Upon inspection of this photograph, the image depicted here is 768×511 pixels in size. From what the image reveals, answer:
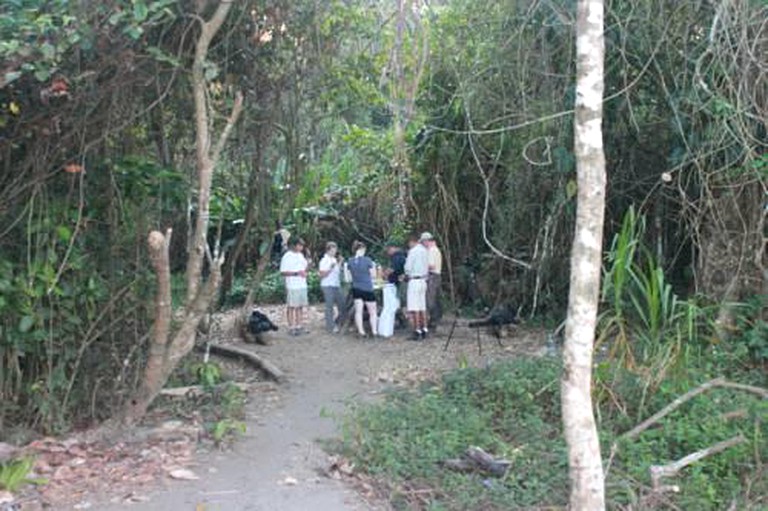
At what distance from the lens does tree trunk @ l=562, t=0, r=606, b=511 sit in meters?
5.75

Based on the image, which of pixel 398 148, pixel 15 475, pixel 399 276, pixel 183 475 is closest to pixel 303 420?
pixel 183 475

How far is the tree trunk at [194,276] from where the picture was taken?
7.83 metres

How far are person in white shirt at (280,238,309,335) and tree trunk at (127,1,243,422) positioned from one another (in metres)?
6.72

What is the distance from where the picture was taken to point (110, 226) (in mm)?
8820

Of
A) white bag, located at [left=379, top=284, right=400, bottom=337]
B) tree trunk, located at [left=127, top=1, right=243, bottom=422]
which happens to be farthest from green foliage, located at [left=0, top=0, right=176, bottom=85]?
white bag, located at [left=379, top=284, right=400, bottom=337]

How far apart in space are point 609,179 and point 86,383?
7631 millimetres

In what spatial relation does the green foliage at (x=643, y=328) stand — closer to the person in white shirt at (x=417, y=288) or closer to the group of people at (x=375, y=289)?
the person in white shirt at (x=417, y=288)

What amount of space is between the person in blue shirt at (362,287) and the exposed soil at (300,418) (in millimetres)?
372

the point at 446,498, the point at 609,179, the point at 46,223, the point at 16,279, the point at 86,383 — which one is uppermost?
the point at 609,179

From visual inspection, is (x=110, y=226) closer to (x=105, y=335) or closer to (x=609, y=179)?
(x=105, y=335)

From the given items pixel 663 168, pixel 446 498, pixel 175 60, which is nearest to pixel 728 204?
pixel 663 168

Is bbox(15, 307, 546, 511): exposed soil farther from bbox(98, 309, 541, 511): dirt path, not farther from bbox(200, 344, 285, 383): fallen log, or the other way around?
bbox(200, 344, 285, 383): fallen log

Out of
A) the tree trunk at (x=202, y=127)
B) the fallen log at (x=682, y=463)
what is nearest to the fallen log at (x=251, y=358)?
the tree trunk at (x=202, y=127)

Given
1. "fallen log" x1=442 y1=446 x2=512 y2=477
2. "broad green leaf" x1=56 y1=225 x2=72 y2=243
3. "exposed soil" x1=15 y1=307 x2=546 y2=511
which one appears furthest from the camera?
"broad green leaf" x1=56 y1=225 x2=72 y2=243
